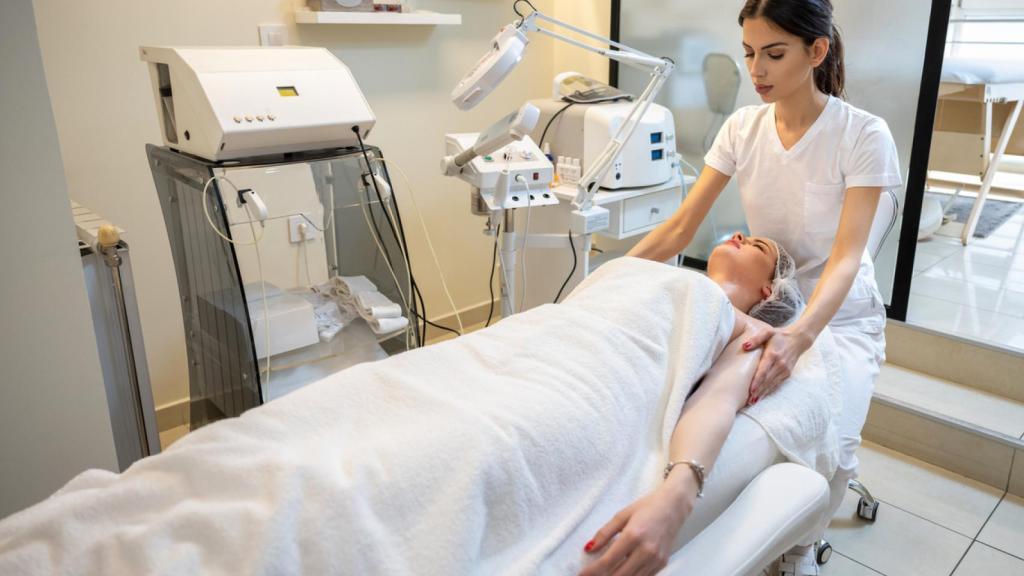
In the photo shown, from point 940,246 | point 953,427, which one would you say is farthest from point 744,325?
point 940,246

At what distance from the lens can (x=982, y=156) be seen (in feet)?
11.0

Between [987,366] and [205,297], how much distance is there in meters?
2.41

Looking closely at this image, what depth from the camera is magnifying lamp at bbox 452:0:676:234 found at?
1.79 metres

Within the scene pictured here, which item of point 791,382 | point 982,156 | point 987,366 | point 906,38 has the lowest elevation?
point 987,366

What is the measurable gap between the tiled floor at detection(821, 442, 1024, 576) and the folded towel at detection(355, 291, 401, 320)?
126 centimetres

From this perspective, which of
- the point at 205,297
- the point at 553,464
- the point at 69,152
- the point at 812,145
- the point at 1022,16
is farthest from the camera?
the point at 1022,16

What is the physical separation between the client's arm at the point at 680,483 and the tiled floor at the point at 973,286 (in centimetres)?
162

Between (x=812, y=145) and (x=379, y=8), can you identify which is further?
(x=379, y=8)

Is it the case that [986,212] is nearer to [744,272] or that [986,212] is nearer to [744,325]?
[744,272]

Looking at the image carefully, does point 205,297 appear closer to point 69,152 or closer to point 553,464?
point 69,152

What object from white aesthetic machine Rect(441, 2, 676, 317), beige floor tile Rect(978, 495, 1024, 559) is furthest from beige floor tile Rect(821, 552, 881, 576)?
white aesthetic machine Rect(441, 2, 676, 317)

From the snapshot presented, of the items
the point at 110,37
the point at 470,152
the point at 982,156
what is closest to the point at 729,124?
the point at 470,152

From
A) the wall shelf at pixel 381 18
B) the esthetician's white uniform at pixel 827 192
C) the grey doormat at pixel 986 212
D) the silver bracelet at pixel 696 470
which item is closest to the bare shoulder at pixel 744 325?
the esthetician's white uniform at pixel 827 192

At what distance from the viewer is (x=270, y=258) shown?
1837 millimetres
